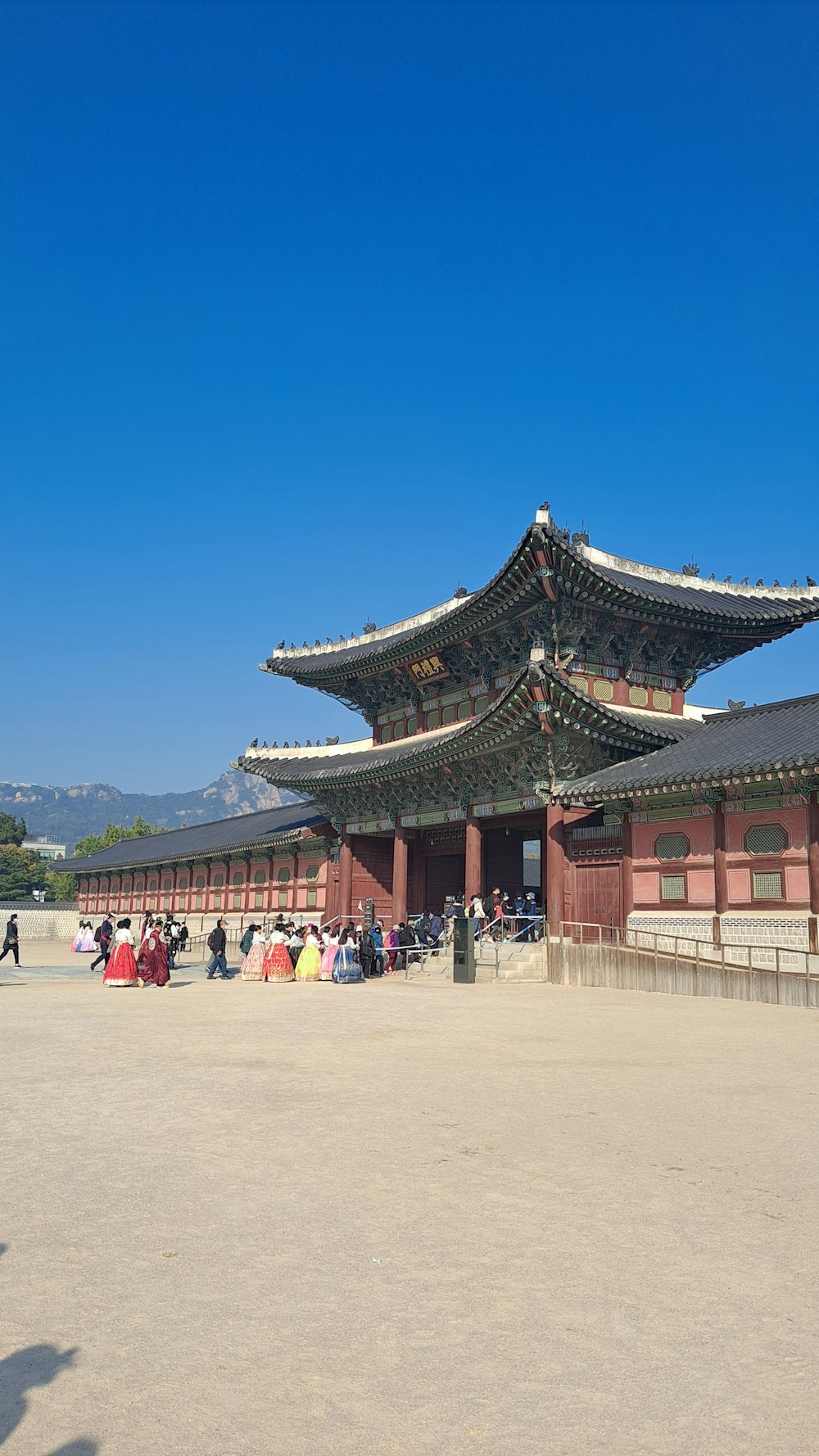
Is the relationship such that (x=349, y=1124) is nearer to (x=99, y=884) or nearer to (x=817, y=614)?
(x=817, y=614)

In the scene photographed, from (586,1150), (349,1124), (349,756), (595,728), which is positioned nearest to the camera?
(586,1150)

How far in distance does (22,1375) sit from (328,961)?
22.2 metres

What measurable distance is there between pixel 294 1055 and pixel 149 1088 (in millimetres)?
2668

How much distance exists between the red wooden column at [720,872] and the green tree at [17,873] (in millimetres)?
101439

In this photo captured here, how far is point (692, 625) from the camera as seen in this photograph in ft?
106

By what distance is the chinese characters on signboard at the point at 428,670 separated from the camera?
36875 mm

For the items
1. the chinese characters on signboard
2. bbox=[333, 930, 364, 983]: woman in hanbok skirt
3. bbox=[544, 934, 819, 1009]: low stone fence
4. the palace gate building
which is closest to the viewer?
bbox=[544, 934, 819, 1009]: low stone fence

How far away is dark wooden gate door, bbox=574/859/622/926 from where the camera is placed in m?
27.6

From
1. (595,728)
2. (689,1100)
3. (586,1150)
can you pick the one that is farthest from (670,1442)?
(595,728)

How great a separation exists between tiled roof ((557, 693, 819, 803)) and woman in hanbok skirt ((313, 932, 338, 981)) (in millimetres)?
7413

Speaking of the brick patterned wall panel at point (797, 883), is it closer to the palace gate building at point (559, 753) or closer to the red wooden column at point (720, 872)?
the palace gate building at point (559, 753)

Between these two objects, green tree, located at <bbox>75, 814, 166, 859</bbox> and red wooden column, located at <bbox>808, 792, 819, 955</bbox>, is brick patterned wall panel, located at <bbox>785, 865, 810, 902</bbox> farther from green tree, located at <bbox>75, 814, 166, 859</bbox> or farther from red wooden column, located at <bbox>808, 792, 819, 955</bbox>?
green tree, located at <bbox>75, 814, 166, 859</bbox>

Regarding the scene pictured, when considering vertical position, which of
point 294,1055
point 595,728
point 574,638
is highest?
point 574,638

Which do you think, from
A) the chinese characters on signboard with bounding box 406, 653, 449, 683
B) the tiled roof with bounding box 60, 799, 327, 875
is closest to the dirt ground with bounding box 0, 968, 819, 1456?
the chinese characters on signboard with bounding box 406, 653, 449, 683
